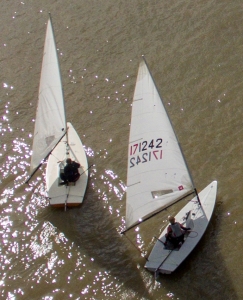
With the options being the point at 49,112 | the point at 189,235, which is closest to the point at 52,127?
the point at 49,112

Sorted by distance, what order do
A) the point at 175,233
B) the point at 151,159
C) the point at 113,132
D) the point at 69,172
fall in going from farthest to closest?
the point at 113,132 → the point at 69,172 → the point at 175,233 → the point at 151,159

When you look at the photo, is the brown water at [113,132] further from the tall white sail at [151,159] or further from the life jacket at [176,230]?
the tall white sail at [151,159]

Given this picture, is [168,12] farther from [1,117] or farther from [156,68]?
[1,117]

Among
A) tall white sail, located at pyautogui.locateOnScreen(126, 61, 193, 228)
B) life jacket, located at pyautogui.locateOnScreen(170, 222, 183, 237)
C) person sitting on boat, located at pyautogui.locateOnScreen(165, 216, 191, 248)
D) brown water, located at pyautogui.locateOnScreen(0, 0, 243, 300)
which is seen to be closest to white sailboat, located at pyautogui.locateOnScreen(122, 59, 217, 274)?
tall white sail, located at pyautogui.locateOnScreen(126, 61, 193, 228)

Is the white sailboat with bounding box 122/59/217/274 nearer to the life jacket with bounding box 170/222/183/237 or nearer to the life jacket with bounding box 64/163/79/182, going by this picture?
the life jacket with bounding box 170/222/183/237

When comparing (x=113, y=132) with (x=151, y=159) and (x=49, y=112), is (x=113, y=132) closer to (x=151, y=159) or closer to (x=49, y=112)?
(x=49, y=112)

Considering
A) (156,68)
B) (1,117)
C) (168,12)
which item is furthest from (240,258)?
(168,12)
